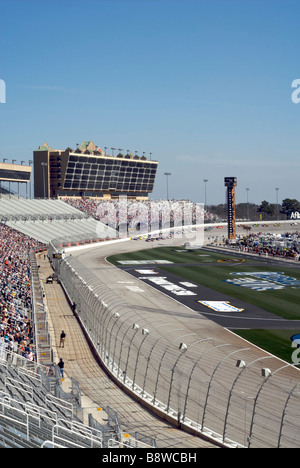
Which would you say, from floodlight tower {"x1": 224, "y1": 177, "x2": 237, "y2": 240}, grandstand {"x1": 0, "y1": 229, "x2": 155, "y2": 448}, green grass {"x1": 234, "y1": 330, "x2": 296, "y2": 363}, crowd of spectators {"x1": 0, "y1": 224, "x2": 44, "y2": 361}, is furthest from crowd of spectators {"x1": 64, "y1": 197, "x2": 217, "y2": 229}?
green grass {"x1": 234, "y1": 330, "x2": 296, "y2": 363}

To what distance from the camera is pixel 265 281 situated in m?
53.9

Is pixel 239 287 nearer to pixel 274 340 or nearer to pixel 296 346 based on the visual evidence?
pixel 274 340

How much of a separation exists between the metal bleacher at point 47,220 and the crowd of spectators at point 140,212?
6.85m

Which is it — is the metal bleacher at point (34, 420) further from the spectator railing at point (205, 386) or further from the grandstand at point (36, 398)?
Answer: the spectator railing at point (205, 386)

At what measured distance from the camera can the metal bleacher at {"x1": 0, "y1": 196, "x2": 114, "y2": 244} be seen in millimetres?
87688

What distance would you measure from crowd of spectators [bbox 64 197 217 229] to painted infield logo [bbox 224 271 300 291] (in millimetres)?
58727

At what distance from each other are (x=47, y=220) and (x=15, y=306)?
67.8 meters

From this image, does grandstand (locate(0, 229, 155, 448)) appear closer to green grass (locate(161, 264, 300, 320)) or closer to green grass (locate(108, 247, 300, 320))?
green grass (locate(161, 264, 300, 320))

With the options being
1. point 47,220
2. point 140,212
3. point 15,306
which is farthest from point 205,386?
point 140,212

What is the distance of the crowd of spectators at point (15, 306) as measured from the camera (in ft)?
73.5

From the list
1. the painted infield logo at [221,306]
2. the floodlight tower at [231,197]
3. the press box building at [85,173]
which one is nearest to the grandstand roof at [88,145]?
the press box building at [85,173]

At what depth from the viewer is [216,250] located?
90.3m

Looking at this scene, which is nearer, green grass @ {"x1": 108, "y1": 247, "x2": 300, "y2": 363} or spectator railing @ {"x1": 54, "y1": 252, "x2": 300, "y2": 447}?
spectator railing @ {"x1": 54, "y1": 252, "x2": 300, "y2": 447}
